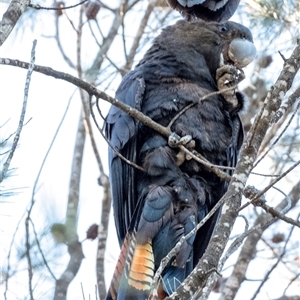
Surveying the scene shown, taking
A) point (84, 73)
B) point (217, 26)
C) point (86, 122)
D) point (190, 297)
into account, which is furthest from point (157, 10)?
point (190, 297)

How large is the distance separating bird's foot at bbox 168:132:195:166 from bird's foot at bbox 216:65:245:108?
339 millimetres

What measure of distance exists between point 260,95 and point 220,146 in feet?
6.25

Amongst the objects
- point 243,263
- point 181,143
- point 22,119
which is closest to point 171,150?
point 181,143

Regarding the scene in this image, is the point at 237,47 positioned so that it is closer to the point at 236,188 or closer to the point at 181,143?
the point at 181,143

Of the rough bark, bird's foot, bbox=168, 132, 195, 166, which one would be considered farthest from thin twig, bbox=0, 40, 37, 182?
the rough bark

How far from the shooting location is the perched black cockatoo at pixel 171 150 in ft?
9.25

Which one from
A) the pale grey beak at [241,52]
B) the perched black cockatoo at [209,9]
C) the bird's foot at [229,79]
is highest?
the perched black cockatoo at [209,9]

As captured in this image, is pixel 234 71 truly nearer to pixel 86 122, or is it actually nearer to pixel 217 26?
pixel 217 26

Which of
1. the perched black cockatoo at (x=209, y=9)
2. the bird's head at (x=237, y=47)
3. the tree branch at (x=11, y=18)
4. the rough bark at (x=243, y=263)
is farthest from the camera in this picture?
the rough bark at (x=243, y=263)

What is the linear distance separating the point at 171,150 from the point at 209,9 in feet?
3.12

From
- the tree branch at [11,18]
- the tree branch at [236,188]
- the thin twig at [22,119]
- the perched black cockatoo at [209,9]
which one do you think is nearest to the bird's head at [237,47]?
the perched black cockatoo at [209,9]

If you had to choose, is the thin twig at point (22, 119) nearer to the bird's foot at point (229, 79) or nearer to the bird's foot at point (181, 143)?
the bird's foot at point (181, 143)

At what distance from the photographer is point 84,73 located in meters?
4.60

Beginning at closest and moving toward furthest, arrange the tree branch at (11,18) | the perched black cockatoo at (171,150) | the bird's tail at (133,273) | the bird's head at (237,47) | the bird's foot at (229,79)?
the tree branch at (11,18)
the bird's tail at (133,273)
the perched black cockatoo at (171,150)
the bird's foot at (229,79)
the bird's head at (237,47)
